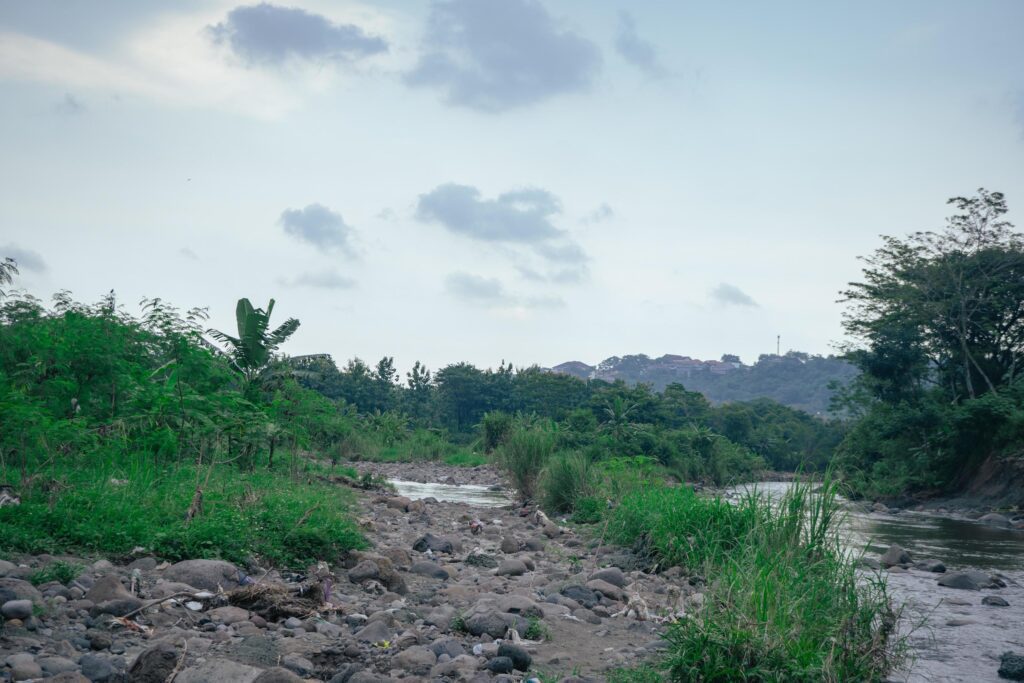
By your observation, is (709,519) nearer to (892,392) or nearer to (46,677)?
(46,677)

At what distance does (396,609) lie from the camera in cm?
608

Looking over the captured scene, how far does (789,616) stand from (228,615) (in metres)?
3.63

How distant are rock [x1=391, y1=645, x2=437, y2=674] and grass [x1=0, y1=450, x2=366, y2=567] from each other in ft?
7.49

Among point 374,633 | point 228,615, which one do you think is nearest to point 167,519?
point 228,615

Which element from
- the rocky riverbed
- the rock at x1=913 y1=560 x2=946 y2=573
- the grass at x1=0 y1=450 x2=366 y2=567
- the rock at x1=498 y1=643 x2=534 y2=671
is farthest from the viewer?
the rock at x1=913 y1=560 x2=946 y2=573

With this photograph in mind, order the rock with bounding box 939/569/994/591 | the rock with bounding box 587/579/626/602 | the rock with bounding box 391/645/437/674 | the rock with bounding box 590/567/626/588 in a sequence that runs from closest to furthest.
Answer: the rock with bounding box 391/645/437/674
the rock with bounding box 587/579/626/602
the rock with bounding box 590/567/626/588
the rock with bounding box 939/569/994/591

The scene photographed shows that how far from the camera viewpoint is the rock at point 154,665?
3.94 m

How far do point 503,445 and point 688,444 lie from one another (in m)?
19.5

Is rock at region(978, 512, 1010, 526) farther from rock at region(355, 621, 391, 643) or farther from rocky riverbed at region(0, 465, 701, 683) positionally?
rock at region(355, 621, 391, 643)

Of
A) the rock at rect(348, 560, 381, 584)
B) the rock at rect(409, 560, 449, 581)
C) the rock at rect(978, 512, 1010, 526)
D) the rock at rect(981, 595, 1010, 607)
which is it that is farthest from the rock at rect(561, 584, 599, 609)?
the rock at rect(978, 512, 1010, 526)

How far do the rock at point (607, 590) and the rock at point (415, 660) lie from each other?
284 centimetres

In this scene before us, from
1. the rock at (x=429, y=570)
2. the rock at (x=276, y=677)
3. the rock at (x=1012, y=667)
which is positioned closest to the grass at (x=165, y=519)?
the rock at (x=429, y=570)

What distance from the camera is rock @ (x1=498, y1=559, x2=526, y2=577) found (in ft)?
27.1

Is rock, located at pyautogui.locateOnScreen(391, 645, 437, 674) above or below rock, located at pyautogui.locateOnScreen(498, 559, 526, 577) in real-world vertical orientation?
above
